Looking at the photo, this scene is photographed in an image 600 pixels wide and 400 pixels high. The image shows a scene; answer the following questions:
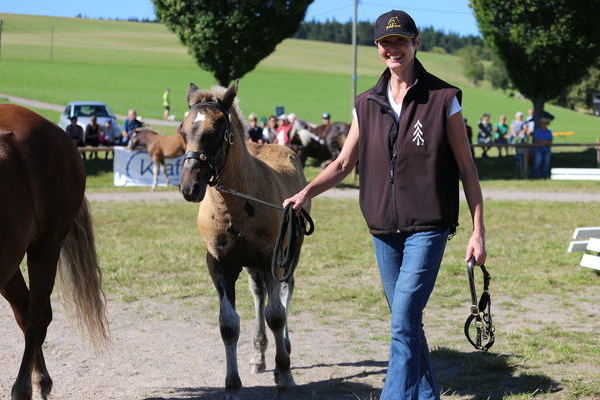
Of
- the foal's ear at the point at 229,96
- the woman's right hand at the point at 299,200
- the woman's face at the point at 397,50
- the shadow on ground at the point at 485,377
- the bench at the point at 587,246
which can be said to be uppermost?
the woman's face at the point at 397,50

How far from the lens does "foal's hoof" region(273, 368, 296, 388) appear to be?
5753mm

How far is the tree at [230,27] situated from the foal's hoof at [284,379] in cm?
1970

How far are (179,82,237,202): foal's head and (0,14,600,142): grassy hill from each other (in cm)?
4243

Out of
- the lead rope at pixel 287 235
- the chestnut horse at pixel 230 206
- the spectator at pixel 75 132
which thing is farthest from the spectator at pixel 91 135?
the lead rope at pixel 287 235

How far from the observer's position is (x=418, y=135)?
4.08m

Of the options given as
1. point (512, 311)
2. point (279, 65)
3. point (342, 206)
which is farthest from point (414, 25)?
point (279, 65)

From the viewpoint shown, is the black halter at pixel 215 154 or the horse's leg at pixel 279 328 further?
the horse's leg at pixel 279 328

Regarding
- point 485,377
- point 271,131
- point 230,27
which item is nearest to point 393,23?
point 485,377

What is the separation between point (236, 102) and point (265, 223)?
0.85 meters

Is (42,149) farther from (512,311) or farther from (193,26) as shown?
(193,26)

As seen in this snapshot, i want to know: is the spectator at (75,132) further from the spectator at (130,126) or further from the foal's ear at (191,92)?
the foal's ear at (191,92)

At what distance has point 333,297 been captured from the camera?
8516 mm

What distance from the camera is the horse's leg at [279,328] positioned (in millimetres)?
5691

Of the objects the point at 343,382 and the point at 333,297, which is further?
the point at 333,297
